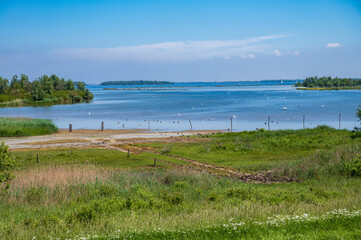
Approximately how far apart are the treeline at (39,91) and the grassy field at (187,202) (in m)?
125

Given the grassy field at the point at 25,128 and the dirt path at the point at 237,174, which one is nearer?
the dirt path at the point at 237,174

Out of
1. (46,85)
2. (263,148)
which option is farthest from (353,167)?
(46,85)

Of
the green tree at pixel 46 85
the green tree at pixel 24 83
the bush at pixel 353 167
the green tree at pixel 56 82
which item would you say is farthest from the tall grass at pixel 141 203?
the green tree at pixel 56 82

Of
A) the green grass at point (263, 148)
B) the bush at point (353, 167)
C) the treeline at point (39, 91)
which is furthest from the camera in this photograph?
the treeline at point (39, 91)

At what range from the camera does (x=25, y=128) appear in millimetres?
53438

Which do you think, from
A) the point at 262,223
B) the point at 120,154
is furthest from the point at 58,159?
the point at 262,223

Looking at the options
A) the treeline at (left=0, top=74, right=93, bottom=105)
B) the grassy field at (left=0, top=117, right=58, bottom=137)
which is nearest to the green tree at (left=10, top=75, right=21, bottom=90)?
the treeline at (left=0, top=74, right=93, bottom=105)

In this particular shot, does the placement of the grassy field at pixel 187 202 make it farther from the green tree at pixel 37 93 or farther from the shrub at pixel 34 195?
the green tree at pixel 37 93

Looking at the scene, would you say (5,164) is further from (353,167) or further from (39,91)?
(39,91)

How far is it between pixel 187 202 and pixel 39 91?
486 feet

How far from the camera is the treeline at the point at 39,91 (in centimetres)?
14996

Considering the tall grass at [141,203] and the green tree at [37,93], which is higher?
the green tree at [37,93]

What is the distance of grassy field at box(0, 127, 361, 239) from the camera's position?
10.9m

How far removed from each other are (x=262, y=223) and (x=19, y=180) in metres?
13.1
